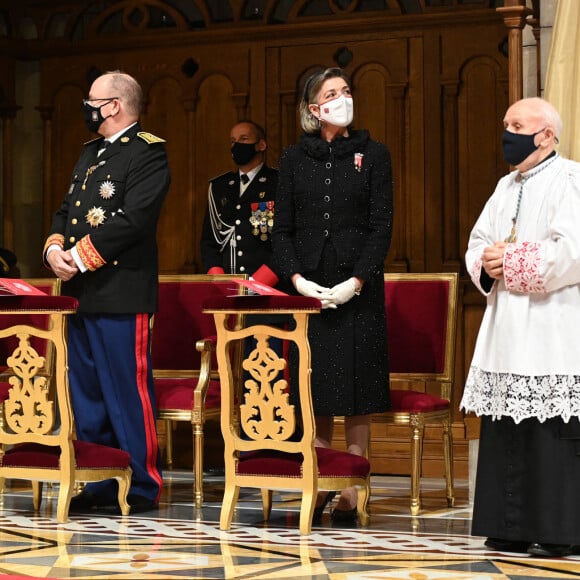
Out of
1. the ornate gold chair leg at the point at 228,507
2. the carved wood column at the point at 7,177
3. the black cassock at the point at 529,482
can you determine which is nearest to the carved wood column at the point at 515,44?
the black cassock at the point at 529,482

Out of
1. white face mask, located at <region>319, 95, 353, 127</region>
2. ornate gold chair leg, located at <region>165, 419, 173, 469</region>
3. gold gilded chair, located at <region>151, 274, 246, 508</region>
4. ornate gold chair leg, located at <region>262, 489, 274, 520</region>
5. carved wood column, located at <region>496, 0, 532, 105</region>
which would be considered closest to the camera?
white face mask, located at <region>319, 95, 353, 127</region>

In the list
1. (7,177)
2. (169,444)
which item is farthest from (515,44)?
(7,177)

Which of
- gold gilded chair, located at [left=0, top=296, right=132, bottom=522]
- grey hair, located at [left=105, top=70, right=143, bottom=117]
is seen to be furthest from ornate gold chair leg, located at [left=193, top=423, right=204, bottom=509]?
grey hair, located at [left=105, top=70, right=143, bottom=117]

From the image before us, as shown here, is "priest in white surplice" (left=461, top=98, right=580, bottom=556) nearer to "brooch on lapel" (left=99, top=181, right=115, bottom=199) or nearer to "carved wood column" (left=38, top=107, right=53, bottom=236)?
"brooch on lapel" (left=99, top=181, right=115, bottom=199)

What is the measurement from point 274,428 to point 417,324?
1.24 meters

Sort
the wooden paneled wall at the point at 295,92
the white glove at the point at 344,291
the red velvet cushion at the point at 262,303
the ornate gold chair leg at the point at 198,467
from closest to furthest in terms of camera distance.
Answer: the red velvet cushion at the point at 262,303 < the white glove at the point at 344,291 < the ornate gold chair leg at the point at 198,467 < the wooden paneled wall at the point at 295,92

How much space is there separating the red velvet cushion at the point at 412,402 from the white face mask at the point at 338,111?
3.85 ft

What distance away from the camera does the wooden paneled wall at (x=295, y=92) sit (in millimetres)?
7285

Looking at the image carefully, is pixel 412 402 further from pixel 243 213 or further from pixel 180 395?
pixel 243 213

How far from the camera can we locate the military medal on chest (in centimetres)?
652

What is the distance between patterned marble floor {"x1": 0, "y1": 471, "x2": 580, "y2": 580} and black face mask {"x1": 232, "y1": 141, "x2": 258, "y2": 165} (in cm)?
184

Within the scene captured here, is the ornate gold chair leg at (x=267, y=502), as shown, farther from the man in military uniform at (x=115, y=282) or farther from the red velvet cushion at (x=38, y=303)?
the red velvet cushion at (x=38, y=303)

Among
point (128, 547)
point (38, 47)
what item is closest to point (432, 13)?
point (38, 47)

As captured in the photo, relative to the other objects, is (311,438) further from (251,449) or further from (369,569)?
(369,569)
